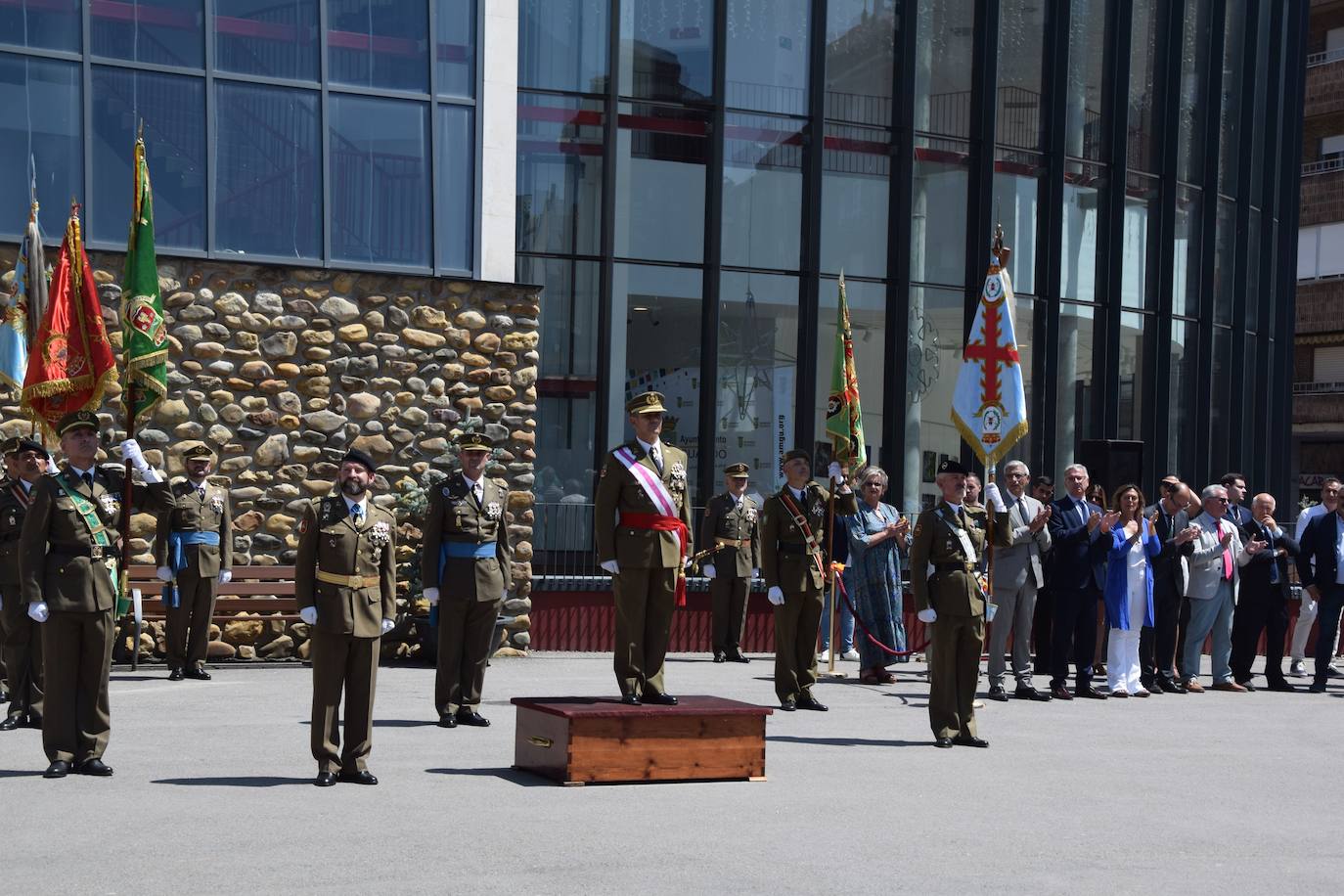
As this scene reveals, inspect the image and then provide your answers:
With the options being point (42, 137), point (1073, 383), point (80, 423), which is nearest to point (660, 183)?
point (1073, 383)

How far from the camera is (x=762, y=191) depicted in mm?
20203

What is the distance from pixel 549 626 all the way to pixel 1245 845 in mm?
10295

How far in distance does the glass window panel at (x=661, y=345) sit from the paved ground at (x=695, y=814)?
22.7ft

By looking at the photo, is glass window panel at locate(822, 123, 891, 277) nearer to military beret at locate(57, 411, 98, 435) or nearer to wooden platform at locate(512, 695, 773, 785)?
wooden platform at locate(512, 695, 773, 785)

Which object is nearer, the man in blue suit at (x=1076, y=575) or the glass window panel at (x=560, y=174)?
the man in blue suit at (x=1076, y=575)

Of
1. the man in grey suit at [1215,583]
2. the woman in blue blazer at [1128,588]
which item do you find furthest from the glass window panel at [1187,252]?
the woman in blue blazer at [1128,588]

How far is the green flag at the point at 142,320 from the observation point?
37.2 feet

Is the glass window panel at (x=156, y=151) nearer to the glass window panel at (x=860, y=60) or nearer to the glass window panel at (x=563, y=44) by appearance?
the glass window panel at (x=563, y=44)

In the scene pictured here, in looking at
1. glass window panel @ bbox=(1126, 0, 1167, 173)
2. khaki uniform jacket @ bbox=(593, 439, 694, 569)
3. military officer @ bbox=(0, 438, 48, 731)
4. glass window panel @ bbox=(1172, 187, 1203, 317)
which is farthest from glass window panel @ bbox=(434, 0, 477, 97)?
glass window panel @ bbox=(1172, 187, 1203, 317)

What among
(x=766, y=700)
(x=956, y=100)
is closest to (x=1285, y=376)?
(x=956, y=100)

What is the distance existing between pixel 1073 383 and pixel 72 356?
13866 millimetres

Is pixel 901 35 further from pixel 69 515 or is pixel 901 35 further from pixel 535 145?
pixel 69 515

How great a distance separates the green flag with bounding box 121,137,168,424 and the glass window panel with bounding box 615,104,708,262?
8080 millimetres

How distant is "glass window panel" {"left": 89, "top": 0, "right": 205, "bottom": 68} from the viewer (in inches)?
615
